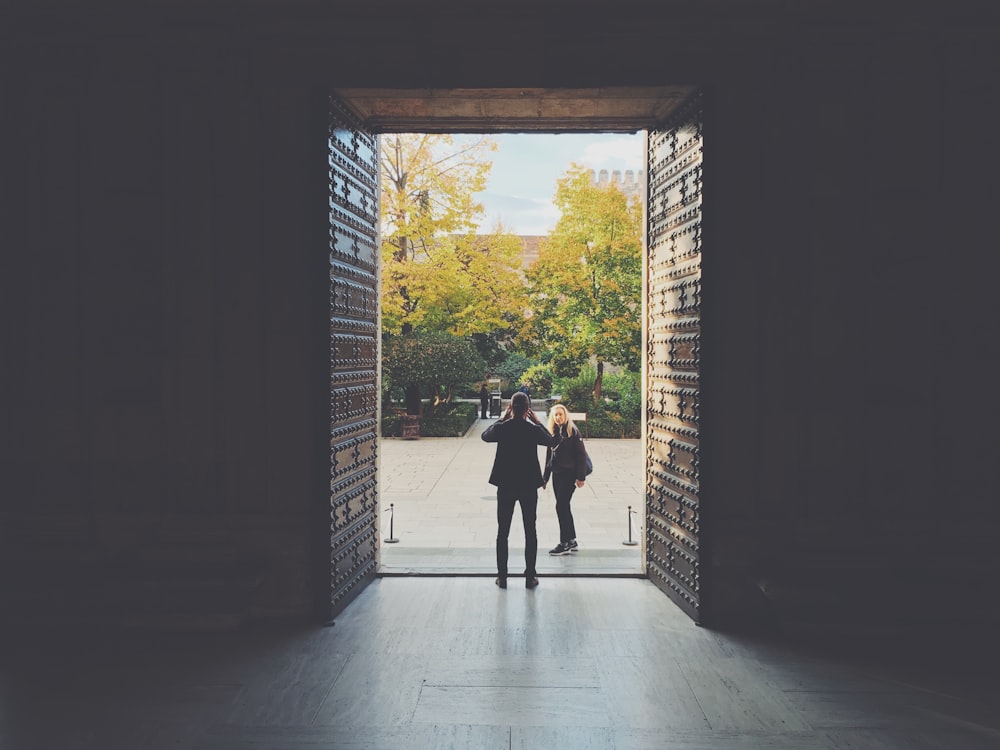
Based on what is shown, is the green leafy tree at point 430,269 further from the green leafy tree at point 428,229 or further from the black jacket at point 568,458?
the black jacket at point 568,458

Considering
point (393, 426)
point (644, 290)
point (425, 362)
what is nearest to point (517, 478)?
point (644, 290)

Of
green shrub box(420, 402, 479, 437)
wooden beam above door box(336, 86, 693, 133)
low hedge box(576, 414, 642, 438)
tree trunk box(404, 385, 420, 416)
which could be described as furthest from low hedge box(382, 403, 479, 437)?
wooden beam above door box(336, 86, 693, 133)

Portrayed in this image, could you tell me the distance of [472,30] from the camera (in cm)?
494

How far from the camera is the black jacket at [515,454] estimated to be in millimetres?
5977

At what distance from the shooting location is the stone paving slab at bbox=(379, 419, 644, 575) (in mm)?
6738

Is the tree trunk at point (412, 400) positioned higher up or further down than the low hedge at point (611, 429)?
higher up

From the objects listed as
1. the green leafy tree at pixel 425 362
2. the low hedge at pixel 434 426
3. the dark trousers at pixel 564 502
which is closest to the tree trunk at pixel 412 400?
the green leafy tree at pixel 425 362

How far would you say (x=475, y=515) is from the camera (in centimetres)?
947

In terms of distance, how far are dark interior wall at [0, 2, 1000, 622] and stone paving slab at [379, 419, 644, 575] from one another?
181 centimetres
